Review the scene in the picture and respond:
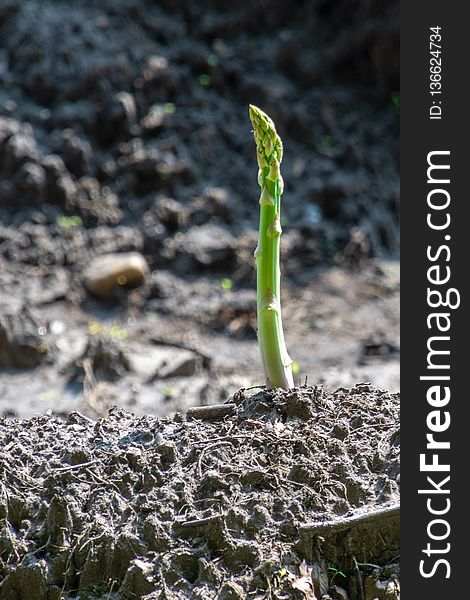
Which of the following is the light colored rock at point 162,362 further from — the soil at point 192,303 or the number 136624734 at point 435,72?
the number 136624734 at point 435,72

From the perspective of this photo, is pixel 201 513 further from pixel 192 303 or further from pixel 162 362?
pixel 192 303

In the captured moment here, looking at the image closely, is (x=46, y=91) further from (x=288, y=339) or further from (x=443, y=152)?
(x=443, y=152)

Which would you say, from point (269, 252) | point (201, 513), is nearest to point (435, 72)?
point (269, 252)

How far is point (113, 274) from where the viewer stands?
237 inches

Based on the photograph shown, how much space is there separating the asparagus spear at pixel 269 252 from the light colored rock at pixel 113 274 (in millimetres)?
3513

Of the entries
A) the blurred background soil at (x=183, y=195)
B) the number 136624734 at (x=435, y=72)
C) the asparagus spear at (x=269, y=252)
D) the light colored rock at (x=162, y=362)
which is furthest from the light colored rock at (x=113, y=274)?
the number 136624734 at (x=435, y=72)

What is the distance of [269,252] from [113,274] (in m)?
3.61

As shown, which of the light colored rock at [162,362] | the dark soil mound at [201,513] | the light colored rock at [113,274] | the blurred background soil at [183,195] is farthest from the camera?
the light colored rock at [113,274]

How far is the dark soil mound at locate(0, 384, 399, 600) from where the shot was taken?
208cm

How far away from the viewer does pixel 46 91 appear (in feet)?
22.6

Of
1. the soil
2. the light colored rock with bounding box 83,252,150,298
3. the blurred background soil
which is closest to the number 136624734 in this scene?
the soil

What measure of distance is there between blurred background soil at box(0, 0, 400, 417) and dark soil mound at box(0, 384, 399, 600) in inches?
97.5

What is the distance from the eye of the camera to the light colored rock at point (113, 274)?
599 centimetres

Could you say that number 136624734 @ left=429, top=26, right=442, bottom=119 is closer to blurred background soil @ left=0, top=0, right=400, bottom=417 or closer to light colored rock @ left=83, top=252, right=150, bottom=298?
blurred background soil @ left=0, top=0, right=400, bottom=417
